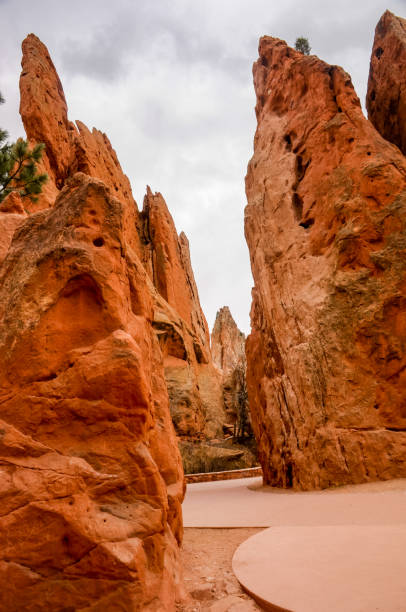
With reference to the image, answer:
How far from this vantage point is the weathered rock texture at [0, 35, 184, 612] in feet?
8.00

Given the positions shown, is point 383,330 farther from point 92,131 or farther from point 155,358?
point 92,131

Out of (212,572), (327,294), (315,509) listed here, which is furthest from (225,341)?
(212,572)

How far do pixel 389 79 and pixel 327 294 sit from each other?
1103 centimetres

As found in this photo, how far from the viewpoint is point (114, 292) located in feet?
12.4

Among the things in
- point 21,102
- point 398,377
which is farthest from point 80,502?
point 21,102

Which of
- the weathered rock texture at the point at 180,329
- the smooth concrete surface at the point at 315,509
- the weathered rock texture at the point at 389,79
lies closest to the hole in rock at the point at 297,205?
the weathered rock texture at the point at 389,79

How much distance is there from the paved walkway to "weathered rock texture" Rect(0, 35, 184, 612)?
2.82 ft

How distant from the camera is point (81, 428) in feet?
10.4

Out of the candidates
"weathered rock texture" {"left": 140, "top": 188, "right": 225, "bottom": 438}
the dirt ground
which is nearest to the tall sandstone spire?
the dirt ground

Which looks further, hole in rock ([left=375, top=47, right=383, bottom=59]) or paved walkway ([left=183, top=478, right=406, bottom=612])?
hole in rock ([left=375, top=47, right=383, bottom=59])

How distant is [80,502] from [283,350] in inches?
333

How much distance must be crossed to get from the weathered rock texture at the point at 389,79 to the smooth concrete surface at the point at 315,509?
1292 centimetres

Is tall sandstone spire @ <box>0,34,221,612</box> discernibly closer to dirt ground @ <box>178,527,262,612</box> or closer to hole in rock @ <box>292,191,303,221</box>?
dirt ground @ <box>178,527,262,612</box>

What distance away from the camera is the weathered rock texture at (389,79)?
14164mm
